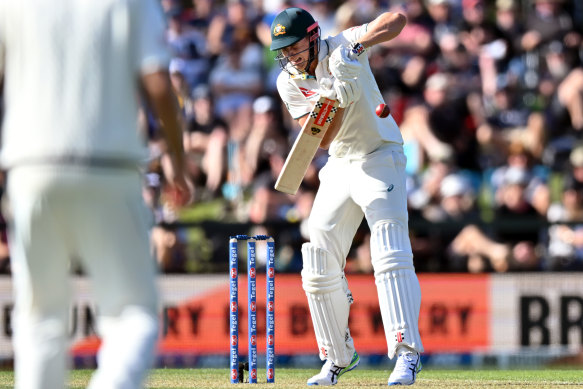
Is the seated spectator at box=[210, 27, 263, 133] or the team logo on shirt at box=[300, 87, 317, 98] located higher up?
the seated spectator at box=[210, 27, 263, 133]

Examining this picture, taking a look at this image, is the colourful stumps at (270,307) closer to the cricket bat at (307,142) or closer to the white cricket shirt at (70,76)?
the cricket bat at (307,142)

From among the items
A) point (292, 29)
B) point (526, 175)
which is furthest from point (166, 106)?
point (526, 175)

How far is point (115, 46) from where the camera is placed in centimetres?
362

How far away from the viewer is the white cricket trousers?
3543 mm

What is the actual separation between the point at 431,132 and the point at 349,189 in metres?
5.36

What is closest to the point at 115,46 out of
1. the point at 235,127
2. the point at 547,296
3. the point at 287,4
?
the point at 547,296

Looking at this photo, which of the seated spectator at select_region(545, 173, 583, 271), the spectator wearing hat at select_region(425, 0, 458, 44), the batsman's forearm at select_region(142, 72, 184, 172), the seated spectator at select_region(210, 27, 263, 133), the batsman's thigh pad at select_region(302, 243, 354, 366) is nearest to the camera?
the batsman's forearm at select_region(142, 72, 184, 172)

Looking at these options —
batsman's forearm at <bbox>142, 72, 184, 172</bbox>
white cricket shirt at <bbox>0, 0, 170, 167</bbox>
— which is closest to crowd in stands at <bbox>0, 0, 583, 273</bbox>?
batsman's forearm at <bbox>142, 72, 184, 172</bbox>

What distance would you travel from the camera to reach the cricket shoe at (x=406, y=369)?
20.4 ft

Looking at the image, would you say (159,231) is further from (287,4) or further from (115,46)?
(115,46)

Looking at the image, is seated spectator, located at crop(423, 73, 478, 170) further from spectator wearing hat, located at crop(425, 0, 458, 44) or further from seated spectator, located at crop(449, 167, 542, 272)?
seated spectator, located at crop(449, 167, 542, 272)

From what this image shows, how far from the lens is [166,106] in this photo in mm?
3736

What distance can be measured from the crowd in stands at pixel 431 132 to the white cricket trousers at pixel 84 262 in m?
5.62

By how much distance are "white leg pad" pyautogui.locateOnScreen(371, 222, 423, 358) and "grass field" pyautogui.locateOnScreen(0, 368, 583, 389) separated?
34 centimetres
